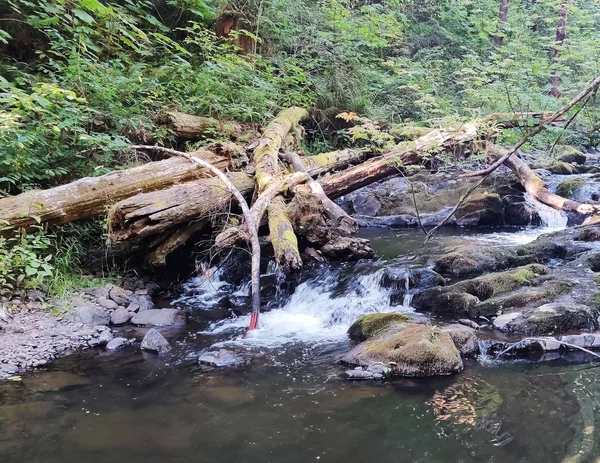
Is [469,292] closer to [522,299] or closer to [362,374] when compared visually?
[522,299]

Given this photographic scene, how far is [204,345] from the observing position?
5293 millimetres

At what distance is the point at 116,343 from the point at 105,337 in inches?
8.1

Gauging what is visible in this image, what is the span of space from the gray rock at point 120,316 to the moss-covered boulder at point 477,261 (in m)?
4.55

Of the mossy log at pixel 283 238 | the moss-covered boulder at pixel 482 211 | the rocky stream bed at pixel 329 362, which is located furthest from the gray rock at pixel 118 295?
the moss-covered boulder at pixel 482 211

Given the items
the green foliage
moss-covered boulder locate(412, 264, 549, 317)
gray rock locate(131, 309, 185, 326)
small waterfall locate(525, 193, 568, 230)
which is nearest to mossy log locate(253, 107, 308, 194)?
gray rock locate(131, 309, 185, 326)

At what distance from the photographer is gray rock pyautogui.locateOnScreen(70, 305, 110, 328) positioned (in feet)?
18.6

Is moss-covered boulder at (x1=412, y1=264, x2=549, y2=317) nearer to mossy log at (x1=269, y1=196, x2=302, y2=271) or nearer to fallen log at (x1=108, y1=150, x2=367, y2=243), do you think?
mossy log at (x1=269, y1=196, x2=302, y2=271)

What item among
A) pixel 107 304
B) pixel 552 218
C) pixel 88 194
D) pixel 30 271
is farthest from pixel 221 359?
pixel 552 218

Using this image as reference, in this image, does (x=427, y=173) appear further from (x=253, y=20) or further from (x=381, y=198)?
(x=253, y=20)

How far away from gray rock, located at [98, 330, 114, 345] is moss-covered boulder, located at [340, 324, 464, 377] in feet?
8.96

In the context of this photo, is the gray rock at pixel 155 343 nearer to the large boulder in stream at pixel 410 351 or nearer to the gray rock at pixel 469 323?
the large boulder in stream at pixel 410 351

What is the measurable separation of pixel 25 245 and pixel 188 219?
204 cm

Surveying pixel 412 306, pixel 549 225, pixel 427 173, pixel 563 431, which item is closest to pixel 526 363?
pixel 563 431

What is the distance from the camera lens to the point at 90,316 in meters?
5.79
